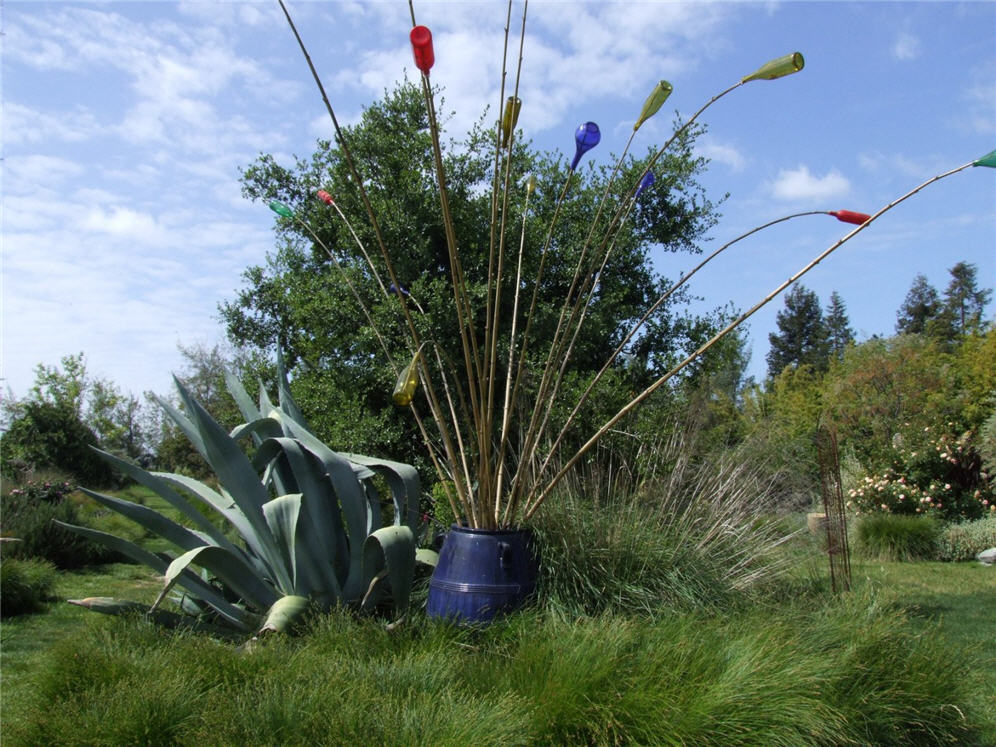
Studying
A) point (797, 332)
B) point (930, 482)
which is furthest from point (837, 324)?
point (930, 482)

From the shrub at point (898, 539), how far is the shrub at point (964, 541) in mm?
114

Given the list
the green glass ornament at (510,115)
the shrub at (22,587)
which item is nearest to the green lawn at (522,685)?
the green glass ornament at (510,115)

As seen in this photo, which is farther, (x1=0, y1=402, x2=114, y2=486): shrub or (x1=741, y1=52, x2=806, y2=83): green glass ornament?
(x1=0, y1=402, x2=114, y2=486): shrub

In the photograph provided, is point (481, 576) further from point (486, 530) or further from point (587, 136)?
point (587, 136)

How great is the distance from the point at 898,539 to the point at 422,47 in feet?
29.8

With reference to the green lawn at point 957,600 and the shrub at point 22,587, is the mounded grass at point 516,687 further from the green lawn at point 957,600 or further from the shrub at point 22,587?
the shrub at point 22,587

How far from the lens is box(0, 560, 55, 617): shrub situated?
19.0ft

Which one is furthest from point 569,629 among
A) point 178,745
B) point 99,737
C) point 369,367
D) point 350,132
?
point 350,132

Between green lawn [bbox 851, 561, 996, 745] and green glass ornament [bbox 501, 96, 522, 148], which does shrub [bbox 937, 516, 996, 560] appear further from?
green glass ornament [bbox 501, 96, 522, 148]

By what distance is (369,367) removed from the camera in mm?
8156

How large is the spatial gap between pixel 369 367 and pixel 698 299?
3837 mm

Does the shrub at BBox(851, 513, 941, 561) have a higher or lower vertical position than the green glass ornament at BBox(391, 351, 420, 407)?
lower

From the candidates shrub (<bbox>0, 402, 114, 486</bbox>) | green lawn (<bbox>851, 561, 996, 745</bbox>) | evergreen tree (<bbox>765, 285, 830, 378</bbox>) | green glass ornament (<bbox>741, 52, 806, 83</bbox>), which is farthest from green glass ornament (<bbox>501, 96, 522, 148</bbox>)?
evergreen tree (<bbox>765, 285, 830, 378</bbox>)

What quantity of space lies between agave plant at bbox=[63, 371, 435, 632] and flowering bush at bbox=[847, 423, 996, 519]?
384 inches
